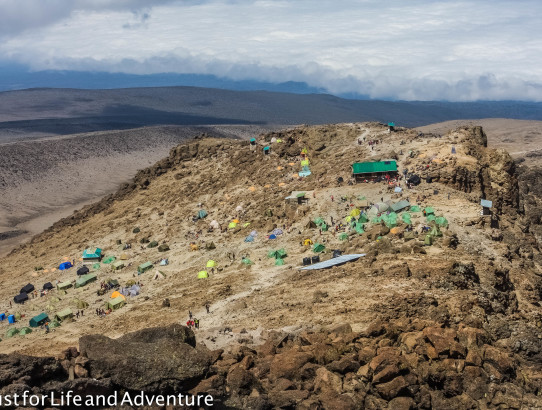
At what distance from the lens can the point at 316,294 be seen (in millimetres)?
22156

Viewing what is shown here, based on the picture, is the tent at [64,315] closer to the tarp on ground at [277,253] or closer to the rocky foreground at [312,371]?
the tarp on ground at [277,253]

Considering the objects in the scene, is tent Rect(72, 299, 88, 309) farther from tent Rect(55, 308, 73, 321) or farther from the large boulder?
the large boulder

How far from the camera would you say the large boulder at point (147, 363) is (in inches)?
567

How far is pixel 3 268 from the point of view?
157ft

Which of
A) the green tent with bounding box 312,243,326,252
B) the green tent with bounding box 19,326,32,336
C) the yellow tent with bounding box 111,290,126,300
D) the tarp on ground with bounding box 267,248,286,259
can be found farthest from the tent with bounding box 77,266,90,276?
the green tent with bounding box 312,243,326,252

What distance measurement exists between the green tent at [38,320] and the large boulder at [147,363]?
17.2 m

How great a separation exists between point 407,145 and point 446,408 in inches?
1142

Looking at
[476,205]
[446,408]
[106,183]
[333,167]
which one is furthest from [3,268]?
[106,183]

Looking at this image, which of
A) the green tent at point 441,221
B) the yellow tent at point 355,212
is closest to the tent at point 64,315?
the yellow tent at point 355,212

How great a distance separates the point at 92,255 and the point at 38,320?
405 inches

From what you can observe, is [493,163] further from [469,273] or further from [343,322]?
[343,322]

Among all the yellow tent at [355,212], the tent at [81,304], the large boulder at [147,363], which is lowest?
the tent at [81,304]

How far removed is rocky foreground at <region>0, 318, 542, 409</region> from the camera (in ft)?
47.1

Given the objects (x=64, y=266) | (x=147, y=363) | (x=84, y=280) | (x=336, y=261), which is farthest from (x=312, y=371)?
(x=64, y=266)
